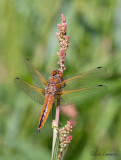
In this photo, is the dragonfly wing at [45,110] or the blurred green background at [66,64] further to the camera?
the blurred green background at [66,64]

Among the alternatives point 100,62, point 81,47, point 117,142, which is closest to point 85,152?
point 117,142

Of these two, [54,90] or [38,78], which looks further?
[38,78]

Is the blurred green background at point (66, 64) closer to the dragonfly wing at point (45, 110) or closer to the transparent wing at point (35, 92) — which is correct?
the transparent wing at point (35, 92)

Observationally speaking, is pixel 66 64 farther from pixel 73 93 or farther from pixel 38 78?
pixel 73 93

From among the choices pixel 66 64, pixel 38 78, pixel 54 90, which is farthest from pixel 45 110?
pixel 66 64

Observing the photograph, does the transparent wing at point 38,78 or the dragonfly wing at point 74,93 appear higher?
the transparent wing at point 38,78

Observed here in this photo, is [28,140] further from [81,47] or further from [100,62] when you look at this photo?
[81,47]

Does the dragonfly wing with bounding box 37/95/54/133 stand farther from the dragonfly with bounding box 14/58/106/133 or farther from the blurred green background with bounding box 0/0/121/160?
the blurred green background with bounding box 0/0/121/160

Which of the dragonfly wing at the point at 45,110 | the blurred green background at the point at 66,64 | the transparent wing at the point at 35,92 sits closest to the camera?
the dragonfly wing at the point at 45,110

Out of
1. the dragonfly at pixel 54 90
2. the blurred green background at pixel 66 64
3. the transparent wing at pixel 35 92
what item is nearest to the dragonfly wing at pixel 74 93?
the dragonfly at pixel 54 90

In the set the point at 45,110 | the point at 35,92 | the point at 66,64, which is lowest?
the point at 45,110
